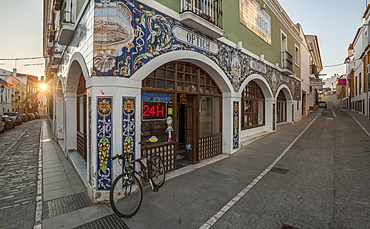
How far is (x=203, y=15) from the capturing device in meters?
6.12

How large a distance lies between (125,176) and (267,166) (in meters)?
4.57

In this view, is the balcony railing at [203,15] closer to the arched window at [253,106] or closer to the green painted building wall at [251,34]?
the green painted building wall at [251,34]

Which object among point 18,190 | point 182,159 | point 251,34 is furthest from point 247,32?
point 18,190

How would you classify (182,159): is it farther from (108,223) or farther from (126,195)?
(108,223)

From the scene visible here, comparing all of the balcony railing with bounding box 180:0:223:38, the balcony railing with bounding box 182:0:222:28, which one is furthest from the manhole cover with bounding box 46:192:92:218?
the balcony railing with bounding box 182:0:222:28

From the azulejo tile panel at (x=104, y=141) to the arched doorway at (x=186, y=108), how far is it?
3.60ft

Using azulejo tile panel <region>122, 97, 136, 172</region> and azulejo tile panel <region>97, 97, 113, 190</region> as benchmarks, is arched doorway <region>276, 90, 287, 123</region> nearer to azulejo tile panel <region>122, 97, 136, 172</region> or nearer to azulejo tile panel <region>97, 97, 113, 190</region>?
azulejo tile panel <region>122, 97, 136, 172</region>

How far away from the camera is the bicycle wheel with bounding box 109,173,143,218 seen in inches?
142

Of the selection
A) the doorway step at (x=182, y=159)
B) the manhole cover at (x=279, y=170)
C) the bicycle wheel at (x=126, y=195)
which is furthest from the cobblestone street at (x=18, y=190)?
the manhole cover at (x=279, y=170)

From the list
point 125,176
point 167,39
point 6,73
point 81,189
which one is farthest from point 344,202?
point 6,73

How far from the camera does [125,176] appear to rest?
4023 mm

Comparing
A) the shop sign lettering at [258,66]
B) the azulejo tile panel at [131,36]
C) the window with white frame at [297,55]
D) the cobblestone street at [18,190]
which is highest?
the window with white frame at [297,55]

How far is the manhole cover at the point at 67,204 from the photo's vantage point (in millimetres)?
3807

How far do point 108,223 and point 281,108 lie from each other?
15306 millimetres
